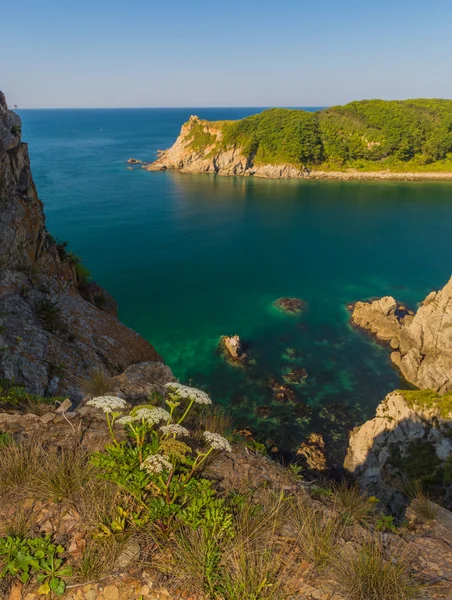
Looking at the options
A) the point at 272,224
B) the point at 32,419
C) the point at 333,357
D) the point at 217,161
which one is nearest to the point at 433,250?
the point at 272,224

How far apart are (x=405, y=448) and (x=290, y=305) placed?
25713mm

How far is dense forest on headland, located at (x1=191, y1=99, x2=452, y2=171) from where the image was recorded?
103 m

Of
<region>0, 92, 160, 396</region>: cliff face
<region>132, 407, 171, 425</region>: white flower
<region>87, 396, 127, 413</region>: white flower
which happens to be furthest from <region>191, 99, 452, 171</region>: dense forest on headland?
<region>132, 407, 171, 425</region>: white flower

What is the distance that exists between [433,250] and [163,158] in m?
91.1

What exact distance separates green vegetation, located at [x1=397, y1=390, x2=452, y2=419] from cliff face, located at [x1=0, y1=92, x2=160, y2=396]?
1437 centimetres

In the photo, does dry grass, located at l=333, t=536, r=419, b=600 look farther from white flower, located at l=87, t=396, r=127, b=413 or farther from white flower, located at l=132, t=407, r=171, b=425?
white flower, located at l=87, t=396, r=127, b=413

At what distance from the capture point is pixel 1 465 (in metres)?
4.86

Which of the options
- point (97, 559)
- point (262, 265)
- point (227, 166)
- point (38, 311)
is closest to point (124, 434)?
point (97, 559)

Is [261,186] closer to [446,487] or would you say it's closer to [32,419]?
[446,487]

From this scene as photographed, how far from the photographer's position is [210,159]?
360 feet

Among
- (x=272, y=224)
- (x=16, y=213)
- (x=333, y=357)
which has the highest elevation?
(x=16, y=213)

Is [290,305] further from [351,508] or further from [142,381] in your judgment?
[351,508]

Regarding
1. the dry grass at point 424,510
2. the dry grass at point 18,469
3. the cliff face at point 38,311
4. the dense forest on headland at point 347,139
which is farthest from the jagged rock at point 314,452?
the dense forest on headland at point 347,139

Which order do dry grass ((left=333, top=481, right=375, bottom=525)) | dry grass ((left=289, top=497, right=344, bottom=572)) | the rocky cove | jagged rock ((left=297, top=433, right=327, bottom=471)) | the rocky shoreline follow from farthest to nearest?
1. the rocky shoreline
2. jagged rock ((left=297, top=433, right=327, bottom=471))
3. dry grass ((left=333, top=481, right=375, bottom=525))
4. dry grass ((left=289, top=497, right=344, bottom=572))
5. the rocky cove
